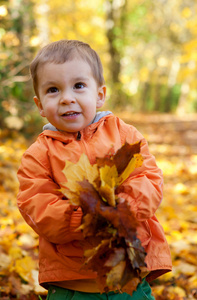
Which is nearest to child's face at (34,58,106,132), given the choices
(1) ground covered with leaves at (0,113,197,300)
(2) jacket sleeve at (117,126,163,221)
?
(2) jacket sleeve at (117,126,163,221)

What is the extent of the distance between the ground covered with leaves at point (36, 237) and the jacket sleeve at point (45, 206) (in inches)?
38.3

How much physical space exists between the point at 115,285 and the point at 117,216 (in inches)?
9.5

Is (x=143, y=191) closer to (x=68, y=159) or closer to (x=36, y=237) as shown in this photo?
(x=68, y=159)

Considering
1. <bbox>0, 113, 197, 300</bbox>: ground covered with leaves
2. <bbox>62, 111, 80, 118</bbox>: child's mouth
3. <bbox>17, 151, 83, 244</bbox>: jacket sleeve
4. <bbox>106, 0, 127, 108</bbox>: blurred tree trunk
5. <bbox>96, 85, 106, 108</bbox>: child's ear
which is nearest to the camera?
<bbox>17, 151, 83, 244</bbox>: jacket sleeve

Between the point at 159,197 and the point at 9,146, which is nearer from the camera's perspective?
the point at 159,197

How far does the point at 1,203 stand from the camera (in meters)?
3.67

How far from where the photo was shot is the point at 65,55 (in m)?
1.60

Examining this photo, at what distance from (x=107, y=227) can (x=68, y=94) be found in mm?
693

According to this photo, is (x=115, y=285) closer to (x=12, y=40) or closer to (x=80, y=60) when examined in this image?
(x=80, y=60)

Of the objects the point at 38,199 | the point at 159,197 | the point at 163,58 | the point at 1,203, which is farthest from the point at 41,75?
the point at 163,58

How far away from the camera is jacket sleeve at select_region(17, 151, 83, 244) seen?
1.42 metres

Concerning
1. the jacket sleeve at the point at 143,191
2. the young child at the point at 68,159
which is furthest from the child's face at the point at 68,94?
the jacket sleeve at the point at 143,191

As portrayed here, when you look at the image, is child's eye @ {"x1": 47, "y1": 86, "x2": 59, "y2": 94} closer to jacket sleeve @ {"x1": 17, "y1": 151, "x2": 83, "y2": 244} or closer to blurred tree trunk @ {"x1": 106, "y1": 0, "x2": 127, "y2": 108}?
jacket sleeve @ {"x1": 17, "y1": 151, "x2": 83, "y2": 244}

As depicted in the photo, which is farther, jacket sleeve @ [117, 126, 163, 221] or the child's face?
the child's face
